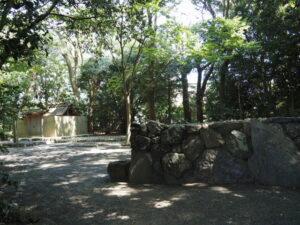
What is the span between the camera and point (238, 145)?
4.13 metres

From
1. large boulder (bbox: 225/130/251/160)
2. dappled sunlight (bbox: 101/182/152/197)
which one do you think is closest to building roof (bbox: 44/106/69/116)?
dappled sunlight (bbox: 101/182/152/197)

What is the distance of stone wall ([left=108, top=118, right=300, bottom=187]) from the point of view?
3848mm

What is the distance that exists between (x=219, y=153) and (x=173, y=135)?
865 mm

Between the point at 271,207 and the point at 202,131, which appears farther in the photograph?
the point at 202,131

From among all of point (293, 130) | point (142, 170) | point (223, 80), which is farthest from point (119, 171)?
point (223, 80)

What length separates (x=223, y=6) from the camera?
15.6 metres

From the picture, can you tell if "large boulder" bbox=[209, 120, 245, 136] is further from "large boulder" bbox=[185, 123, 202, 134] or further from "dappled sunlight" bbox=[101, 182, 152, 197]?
"dappled sunlight" bbox=[101, 182, 152, 197]

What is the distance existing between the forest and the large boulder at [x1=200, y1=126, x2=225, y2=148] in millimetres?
3038

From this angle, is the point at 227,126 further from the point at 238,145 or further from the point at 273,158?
the point at 273,158

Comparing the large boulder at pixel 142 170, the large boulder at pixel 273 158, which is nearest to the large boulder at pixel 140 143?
the large boulder at pixel 142 170

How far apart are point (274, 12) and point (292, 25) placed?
105 cm

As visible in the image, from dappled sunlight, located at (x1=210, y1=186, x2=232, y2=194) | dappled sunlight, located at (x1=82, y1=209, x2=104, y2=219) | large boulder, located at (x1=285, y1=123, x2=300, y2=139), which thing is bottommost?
dappled sunlight, located at (x1=82, y1=209, x2=104, y2=219)

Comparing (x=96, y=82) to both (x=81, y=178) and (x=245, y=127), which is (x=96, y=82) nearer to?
(x=81, y=178)

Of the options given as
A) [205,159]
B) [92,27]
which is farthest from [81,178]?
[92,27]
